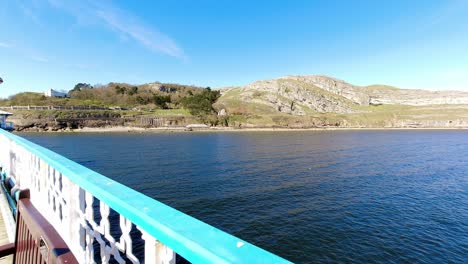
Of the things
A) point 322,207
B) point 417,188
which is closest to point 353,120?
point 417,188

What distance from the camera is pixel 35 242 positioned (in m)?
2.27

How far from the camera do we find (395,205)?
17047 millimetres

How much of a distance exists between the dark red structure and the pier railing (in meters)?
0.26

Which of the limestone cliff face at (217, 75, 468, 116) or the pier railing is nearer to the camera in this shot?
the pier railing

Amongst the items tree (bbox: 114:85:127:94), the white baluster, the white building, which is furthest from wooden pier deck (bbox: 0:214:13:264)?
tree (bbox: 114:85:127:94)

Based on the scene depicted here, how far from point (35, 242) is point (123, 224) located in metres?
1.20

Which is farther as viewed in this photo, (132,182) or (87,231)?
(132,182)

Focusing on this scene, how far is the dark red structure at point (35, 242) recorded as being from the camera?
6.16 feet

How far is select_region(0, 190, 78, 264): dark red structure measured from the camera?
188cm

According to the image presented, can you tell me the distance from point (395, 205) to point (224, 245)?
2052 cm

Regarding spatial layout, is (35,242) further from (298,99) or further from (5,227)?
(298,99)

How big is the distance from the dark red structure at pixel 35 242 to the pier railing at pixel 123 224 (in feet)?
0.85

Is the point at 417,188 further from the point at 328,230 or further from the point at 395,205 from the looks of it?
the point at 328,230

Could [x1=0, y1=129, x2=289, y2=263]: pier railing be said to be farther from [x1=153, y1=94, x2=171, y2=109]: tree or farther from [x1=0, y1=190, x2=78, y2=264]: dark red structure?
[x1=153, y1=94, x2=171, y2=109]: tree
